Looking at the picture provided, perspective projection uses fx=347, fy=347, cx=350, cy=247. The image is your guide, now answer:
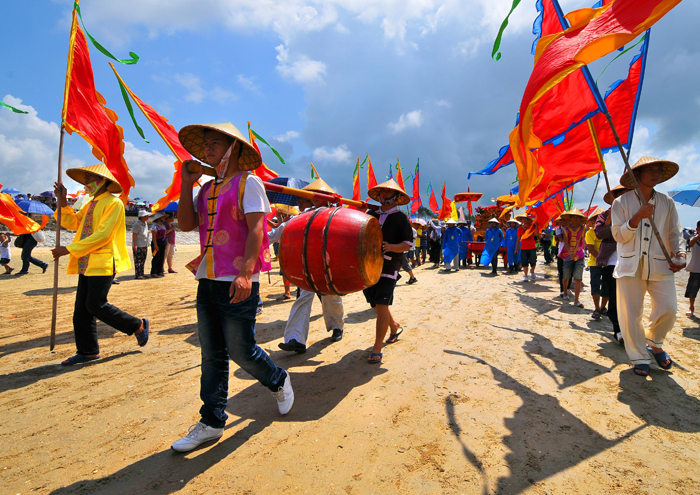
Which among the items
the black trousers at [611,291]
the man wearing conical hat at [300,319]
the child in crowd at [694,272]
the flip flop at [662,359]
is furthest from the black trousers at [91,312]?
the child in crowd at [694,272]

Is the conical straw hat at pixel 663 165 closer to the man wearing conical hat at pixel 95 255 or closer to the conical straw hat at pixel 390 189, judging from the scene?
the conical straw hat at pixel 390 189

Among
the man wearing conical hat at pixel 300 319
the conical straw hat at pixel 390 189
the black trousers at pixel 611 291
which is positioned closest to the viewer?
the conical straw hat at pixel 390 189

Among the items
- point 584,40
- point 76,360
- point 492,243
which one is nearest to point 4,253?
point 76,360

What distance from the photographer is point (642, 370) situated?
11.2 ft

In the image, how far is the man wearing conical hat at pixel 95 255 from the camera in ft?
12.1

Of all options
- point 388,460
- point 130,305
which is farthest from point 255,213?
point 130,305

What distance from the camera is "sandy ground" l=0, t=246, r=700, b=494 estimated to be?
2.05 meters

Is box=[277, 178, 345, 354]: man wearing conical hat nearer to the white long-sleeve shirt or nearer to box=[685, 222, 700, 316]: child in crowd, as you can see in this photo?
the white long-sleeve shirt

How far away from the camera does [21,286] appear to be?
864cm

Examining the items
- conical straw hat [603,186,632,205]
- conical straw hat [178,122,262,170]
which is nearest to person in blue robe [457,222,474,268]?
conical straw hat [603,186,632,205]

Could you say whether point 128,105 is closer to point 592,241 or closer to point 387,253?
point 387,253

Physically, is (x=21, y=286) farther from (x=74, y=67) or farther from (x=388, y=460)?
(x=388, y=460)

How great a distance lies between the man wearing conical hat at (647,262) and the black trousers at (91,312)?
5372mm

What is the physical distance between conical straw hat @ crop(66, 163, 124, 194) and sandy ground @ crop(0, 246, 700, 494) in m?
1.97
